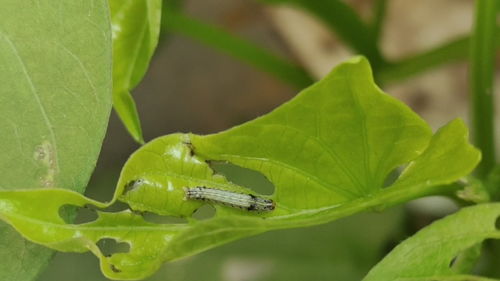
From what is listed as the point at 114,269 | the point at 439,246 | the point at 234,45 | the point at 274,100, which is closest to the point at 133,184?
the point at 114,269

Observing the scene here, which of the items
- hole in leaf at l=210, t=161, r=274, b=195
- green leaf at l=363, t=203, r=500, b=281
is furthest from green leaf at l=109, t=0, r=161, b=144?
hole in leaf at l=210, t=161, r=274, b=195

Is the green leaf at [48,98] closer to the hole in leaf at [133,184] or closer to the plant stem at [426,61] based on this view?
the hole in leaf at [133,184]

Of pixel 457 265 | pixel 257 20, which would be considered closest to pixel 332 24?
pixel 457 265

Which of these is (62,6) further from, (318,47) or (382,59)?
(318,47)

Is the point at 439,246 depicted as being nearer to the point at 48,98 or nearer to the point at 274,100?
the point at 48,98

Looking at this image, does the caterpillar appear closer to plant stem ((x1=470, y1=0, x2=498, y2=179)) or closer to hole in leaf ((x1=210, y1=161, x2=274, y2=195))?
plant stem ((x1=470, y1=0, x2=498, y2=179))

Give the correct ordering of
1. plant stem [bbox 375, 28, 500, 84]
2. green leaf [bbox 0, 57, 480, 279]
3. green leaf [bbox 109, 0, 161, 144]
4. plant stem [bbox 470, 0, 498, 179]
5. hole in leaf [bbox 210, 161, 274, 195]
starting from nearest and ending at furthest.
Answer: green leaf [bbox 0, 57, 480, 279] < green leaf [bbox 109, 0, 161, 144] < plant stem [bbox 470, 0, 498, 179] < plant stem [bbox 375, 28, 500, 84] < hole in leaf [bbox 210, 161, 274, 195]
